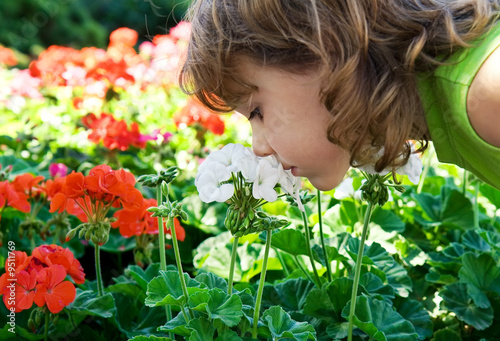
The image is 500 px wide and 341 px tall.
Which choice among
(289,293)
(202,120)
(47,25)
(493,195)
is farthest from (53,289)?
(47,25)

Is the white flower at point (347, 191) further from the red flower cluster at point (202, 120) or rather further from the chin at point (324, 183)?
the red flower cluster at point (202, 120)

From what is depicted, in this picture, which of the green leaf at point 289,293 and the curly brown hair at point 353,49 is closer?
the curly brown hair at point 353,49

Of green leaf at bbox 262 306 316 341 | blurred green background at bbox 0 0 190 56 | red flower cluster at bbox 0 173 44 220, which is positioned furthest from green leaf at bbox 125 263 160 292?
blurred green background at bbox 0 0 190 56

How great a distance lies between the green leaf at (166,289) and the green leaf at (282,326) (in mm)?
165

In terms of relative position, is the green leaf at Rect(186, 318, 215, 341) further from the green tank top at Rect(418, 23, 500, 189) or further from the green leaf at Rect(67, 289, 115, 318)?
the green tank top at Rect(418, 23, 500, 189)

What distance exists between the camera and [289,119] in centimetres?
125

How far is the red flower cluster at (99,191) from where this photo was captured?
1.41m

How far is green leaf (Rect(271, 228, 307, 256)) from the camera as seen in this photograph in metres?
1.59

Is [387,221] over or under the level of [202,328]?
under

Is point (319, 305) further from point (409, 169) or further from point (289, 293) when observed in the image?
point (409, 169)

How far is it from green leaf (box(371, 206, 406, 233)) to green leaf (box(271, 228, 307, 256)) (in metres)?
0.40

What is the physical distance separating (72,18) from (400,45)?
7.46 m

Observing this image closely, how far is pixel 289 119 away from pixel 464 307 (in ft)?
2.46

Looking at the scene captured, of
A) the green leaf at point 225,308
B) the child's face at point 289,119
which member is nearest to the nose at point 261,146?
the child's face at point 289,119
